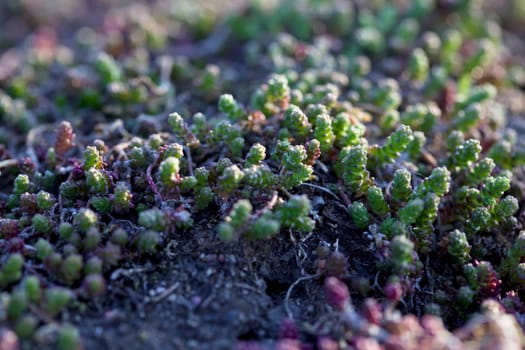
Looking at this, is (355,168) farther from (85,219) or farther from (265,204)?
(85,219)

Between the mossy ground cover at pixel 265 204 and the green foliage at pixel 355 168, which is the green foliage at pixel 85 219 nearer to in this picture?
the mossy ground cover at pixel 265 204

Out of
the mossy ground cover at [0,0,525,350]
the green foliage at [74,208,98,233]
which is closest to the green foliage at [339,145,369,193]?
the mossy ground cover at [0,0,525,350]

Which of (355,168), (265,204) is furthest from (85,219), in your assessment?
(355,168)

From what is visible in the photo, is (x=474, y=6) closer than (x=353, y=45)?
No

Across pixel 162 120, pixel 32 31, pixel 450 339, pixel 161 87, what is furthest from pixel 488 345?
pixel 32 31

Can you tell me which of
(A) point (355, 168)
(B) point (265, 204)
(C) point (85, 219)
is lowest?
(C) point (85, 219)

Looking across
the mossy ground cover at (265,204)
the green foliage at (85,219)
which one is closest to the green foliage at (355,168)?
the mossy ground cover at (265,204)

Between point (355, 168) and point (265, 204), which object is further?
point (355, 168)

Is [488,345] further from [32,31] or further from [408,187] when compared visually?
[32,31]
